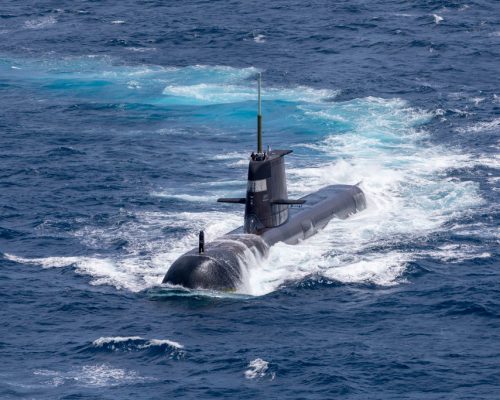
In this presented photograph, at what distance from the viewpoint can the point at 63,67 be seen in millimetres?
111500

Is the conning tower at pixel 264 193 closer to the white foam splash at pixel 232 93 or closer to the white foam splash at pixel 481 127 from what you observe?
the white foam splash at pixel 481 127

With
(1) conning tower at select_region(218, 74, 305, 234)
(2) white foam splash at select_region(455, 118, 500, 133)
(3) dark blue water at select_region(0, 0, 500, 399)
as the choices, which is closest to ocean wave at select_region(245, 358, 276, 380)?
(3) dark blue water at select_region(0, 0, 500, 399)

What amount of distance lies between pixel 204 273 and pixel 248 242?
18.4 feet

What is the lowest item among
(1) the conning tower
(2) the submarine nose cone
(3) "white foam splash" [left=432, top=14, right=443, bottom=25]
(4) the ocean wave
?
(4) the ocean wave

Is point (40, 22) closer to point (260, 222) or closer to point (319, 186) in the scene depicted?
point (319, 186)

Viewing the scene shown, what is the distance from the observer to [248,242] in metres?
58.5

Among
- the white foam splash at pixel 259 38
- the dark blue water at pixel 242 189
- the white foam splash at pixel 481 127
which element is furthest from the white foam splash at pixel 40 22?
the white foam splash at pixel 481 127

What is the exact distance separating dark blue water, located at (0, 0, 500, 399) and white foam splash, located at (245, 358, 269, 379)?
103 millimetres

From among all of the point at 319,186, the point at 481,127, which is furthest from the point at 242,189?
the point at 481,127

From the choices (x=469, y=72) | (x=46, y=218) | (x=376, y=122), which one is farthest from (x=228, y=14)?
(x=46, y=218)

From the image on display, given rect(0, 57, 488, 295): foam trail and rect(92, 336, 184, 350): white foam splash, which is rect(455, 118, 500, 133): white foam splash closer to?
rect(0, 57, 488, 295): foam trail

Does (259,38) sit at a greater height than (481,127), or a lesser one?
greater

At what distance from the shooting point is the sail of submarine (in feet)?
177

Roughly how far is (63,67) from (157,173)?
123 feet
